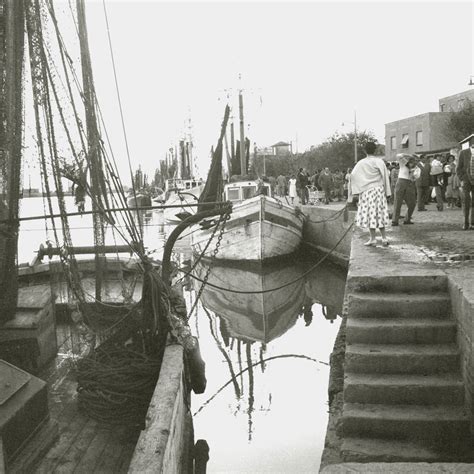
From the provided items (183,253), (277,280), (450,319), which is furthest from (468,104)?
(450,319)

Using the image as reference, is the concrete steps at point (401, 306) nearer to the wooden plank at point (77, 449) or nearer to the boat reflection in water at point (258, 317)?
the boat reflection in water at point (258, 317)

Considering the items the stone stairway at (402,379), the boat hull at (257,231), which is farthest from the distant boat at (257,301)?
the stone stairway at (402,379)

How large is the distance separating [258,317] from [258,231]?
622 centimetres

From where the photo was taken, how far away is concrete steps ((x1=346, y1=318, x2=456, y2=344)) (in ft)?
17.7

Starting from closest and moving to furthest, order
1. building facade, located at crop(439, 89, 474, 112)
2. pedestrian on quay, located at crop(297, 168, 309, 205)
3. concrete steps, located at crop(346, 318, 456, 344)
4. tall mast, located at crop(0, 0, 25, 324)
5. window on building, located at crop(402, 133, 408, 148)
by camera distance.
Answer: concrete steps, located at crop(346, 318, 456, 344) → tall mast, located at crop(0, 0, 25, 324) → pedestrian on quay, located at crop(297, 168, 309, 205) → building facade, located at crop(439, 89, 474, 112) → window on building, located at crop(402, 133, 408, 148)

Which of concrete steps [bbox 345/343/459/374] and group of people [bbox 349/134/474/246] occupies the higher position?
group of people [bbox 349/134/474/246]

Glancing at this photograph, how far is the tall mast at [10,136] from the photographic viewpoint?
579 centimetres

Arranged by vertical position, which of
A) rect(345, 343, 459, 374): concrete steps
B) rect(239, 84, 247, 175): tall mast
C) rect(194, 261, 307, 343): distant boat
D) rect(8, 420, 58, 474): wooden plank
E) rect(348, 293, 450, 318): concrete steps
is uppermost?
rect(239, 84, 247, 175): tall mast

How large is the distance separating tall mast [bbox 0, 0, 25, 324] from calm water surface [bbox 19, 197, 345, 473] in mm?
512

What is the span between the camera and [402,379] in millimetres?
5152

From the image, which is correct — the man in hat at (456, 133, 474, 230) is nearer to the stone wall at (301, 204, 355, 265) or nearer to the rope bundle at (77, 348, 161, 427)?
the rope bundle at (77, 348, 161, 427)

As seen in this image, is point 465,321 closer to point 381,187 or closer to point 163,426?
point 163,426

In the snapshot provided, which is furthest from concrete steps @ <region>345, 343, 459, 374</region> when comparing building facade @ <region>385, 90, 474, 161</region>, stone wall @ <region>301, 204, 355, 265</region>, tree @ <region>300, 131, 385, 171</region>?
tree @ <region>300, 131, 385, 171</region>

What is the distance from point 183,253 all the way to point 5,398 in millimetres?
21799
